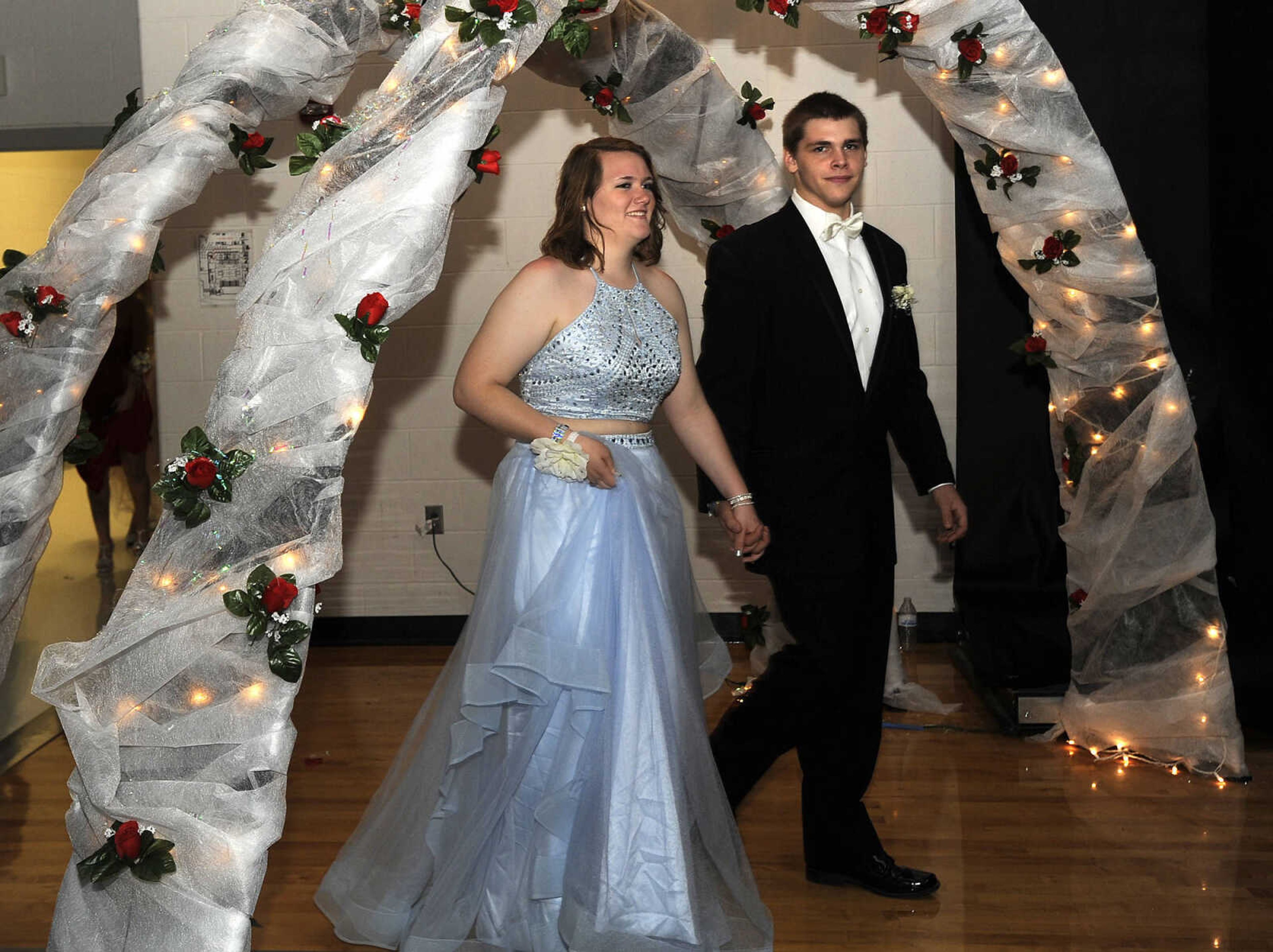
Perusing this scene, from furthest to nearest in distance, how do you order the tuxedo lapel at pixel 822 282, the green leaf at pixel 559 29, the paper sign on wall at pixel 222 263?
the paper sign on wall at pixel 222 263 → the tuxedo lapel at pixel 822 282 → the green leaf at pixel 559 29

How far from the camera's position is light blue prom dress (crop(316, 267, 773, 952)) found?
266 cm

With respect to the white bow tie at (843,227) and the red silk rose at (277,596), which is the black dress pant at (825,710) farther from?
the red silk rose at (277,596)

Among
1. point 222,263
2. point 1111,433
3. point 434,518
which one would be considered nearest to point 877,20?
point 1111,433

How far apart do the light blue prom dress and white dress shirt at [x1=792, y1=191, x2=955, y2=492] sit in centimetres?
42

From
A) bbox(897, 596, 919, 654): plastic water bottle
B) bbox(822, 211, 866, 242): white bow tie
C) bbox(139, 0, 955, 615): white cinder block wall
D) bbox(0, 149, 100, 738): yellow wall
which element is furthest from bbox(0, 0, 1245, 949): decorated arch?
bbox(0, 149, 100, 738): yellow wall

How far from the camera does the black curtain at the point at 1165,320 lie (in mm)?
4109

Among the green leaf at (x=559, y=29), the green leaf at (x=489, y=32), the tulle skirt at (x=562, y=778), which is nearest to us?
the green leaf at (x=489, y=32)

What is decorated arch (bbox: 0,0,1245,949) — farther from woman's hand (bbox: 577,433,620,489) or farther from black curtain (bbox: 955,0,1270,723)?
woman's hand (bbox: 577,433,620,489)

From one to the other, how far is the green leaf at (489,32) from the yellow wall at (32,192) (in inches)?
102

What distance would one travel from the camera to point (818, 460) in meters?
2.97

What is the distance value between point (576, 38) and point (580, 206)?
34 centimetres

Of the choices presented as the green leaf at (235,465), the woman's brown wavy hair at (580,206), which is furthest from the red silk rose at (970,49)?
the green leaf at (235,465)

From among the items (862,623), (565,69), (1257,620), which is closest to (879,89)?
(565,69)

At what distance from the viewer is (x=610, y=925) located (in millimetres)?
2602
